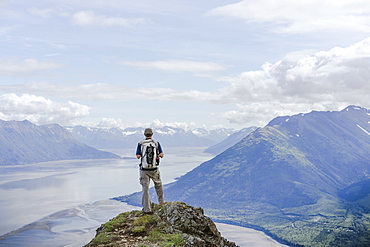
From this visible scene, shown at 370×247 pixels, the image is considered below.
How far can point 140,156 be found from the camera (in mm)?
21984

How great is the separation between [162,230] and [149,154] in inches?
183

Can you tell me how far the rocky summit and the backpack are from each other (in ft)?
9.40

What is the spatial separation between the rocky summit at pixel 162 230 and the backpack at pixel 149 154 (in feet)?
9.40

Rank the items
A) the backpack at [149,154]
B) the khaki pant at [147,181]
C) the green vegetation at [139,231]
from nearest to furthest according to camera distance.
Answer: the green vegetation at [139,231]
the backpack at [149,154]
the khaki pant at [147,181]

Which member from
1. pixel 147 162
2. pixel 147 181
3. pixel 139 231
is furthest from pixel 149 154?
pixel 139 231

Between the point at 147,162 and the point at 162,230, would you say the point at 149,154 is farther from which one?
the point at 162,230

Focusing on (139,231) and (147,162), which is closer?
(139,231)

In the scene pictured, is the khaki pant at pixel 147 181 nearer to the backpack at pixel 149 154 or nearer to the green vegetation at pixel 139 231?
the backpack at pixel 149 154

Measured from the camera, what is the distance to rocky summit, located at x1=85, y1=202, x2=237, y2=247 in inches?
694

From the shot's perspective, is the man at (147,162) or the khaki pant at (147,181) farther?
the khaki pant at (147,181)

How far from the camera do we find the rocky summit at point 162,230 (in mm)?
17625

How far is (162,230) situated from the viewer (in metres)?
19.8

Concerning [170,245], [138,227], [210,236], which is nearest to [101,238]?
[138,227]

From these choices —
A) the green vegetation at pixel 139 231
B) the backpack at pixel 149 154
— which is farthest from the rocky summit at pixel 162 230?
the backpack at pixel 149 154
